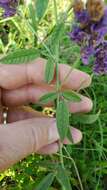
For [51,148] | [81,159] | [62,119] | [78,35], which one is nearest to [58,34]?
[78,35]

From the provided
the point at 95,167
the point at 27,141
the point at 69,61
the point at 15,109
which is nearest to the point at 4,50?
the point at 69,61

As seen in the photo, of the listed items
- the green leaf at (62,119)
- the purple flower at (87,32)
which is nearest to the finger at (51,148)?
the green leaf at (62,119)

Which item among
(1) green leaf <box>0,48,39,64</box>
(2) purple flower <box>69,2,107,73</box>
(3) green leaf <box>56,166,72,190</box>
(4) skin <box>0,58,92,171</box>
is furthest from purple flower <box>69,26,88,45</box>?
(3) green leaf <box>56,166,72,190</box>

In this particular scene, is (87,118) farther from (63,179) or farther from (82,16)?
(82,16)

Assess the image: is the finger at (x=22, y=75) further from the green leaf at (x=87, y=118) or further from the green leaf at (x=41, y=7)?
the green leaf at (x=41, y=7)

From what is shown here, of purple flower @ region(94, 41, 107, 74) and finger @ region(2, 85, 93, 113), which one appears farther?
finger @ region(2, 85, 93, 113)

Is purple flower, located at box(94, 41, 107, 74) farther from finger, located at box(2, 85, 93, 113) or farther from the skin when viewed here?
finger, located at box(2, 85, 93, 113)
